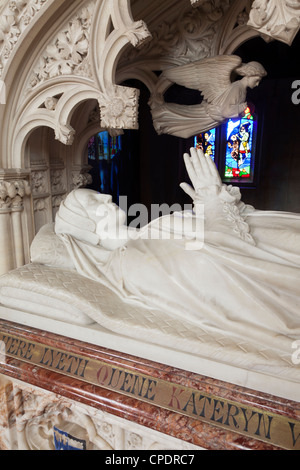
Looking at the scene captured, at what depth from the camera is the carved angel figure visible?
3125mm

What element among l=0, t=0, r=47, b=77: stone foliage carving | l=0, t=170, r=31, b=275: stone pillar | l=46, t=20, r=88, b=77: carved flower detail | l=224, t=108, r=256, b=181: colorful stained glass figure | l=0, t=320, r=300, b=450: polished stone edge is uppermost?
l=0, t=0, r=47, b=77: stone foliage carving

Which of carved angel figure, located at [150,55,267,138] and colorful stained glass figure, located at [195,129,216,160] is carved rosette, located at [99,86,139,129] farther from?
colorful stained glass figure, located at [195,129,216,160]

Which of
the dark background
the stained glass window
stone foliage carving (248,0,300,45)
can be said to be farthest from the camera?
the dark background

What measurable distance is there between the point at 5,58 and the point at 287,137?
554 cm

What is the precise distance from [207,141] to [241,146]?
27.2 inches

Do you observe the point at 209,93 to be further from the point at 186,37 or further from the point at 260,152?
the point at 260,152

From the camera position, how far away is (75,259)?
2383 mm

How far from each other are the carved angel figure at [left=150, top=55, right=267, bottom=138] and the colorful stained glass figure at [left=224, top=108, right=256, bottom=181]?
399 cm

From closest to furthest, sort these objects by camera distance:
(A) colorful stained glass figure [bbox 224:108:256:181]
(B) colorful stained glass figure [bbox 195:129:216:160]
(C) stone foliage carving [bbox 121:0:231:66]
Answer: (C) stone foliage carving [bbox 121:0:231:66]
(A) colorful stained glass figure [bbox 224:108:256:181]
(B) colorful stained glass figure [bbox 195:129:216:160]

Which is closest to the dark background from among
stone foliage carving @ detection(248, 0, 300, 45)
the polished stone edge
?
stone foliage carving @ detection(248, 0, 300, 45)

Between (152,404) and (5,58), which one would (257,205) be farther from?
(152,404)

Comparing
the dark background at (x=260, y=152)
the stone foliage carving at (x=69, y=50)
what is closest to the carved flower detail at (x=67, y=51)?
the stone foliage carving at (x=69, y=50)

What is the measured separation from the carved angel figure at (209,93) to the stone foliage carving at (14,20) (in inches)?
51.8

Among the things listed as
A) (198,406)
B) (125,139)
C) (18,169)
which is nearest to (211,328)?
(198,406)
